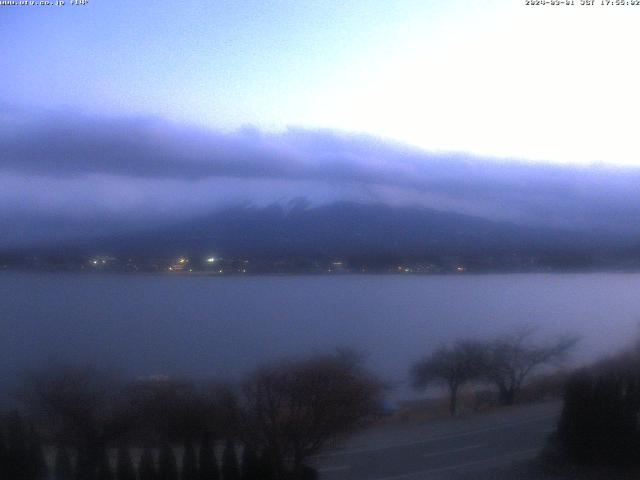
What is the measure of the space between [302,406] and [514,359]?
111 cm

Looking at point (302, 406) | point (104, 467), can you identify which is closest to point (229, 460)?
point (302, 406)

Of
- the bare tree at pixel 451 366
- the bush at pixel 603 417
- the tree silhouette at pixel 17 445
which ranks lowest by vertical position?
the bush at pixel 603 417

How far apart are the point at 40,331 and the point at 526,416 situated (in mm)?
2417

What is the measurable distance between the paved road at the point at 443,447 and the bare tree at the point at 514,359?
130 millimetres

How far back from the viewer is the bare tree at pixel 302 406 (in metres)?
3.19

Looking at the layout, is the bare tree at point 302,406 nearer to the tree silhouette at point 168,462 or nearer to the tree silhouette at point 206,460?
the tree silhouette at point 206,460

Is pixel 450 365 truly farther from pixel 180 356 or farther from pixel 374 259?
pixel 180 356

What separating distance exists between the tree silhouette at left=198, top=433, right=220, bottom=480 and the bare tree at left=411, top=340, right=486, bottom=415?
1.00 metres

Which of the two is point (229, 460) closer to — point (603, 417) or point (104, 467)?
point (104, 467)

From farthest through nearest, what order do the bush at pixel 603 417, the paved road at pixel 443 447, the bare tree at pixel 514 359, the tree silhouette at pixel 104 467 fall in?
the bush at pixel 603 417 → the bare tree at pixel 514 359 → the paved road at pixel 443 447 → the tree silhouette at pixel 104 467

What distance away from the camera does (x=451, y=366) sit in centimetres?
337

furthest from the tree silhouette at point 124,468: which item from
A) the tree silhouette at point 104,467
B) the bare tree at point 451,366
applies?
the bare tree at point 451,366

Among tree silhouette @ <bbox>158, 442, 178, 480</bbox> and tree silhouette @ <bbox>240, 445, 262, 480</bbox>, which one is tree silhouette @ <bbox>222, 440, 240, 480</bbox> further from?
tree silhouette @ <bbox>158, 442, 178, 480</bbox>

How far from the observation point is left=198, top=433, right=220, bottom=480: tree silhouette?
3.19 meters
